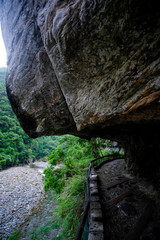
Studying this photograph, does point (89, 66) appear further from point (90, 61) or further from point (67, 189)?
point (67, 189)

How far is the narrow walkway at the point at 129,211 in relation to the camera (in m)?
2.25

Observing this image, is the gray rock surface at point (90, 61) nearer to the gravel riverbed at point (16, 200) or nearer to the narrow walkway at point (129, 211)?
the narrow walkway at point (129, 211)

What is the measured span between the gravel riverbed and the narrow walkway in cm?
905

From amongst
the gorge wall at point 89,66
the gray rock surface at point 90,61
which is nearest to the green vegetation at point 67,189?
the gorge wall at point 89,66

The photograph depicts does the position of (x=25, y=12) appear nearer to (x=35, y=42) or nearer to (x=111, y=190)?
(x=35, y=42)

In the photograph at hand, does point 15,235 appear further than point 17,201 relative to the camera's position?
No

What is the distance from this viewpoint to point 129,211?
2.83m

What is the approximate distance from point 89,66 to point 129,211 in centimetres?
381

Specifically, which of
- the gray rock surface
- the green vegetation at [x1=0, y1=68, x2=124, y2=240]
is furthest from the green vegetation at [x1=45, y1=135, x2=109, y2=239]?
the gray rock surface

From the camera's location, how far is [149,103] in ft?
6.01

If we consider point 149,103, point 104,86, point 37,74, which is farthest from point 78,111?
point 37,74

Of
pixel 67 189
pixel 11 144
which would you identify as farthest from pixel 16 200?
pixel 11 144

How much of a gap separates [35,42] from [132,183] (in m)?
6.22

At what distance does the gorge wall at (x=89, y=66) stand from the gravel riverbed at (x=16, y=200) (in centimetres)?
902
